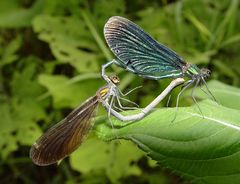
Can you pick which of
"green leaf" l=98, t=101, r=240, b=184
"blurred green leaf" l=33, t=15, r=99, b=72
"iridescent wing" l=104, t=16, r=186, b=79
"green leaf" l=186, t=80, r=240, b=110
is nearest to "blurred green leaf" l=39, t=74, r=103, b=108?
"blurred green leaf" l=33, t=15, r=99, b=72

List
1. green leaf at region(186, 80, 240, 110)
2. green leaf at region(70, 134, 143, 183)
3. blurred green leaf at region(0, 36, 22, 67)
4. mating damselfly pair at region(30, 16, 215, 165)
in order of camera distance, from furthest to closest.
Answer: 1. blurred green leaf at region(0, 36, 22, 67)
2. green leaf at region(70, 134, 143, 183)
3. green leaf at region(186, 80, 240, 110)
4. mating damselfly pair at region(30, 16, 215, 165)

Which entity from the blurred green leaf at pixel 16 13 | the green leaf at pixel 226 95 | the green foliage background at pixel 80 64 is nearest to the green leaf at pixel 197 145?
the green leaf at pixel 226 95

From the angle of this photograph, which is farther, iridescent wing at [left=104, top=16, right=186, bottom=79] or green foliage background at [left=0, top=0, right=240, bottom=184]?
green foliage background at [left=0, top=0, right=240, bottom=184]

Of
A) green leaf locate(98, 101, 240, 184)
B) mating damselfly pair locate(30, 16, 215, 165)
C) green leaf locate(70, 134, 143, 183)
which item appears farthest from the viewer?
green leaf locate(70, 134, 143, 183)

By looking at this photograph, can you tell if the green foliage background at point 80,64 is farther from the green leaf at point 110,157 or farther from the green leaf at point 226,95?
the green leaf at point 226,95

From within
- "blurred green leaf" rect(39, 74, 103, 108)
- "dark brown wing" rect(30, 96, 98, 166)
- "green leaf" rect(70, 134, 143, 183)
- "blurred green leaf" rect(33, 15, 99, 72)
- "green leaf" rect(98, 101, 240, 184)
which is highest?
"green leaf" rect(98, 101, 240, 184)

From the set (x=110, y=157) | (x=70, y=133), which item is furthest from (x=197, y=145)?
(x=110, y=157)

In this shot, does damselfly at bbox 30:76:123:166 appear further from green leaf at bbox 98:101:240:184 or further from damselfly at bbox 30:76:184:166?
green leaf at bbox 98:101:240:184

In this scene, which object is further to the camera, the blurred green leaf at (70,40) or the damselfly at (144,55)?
the blurred green leaf at (70,40)
